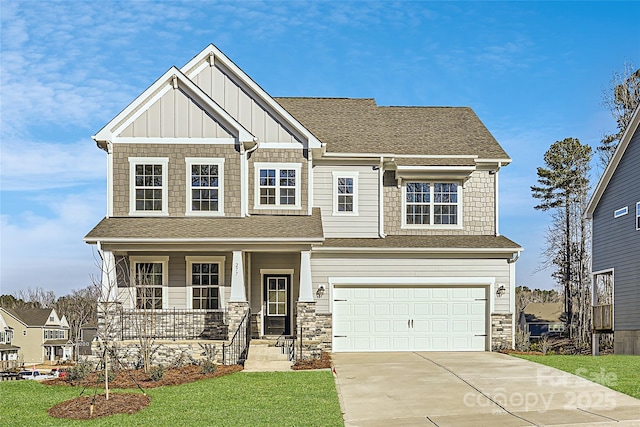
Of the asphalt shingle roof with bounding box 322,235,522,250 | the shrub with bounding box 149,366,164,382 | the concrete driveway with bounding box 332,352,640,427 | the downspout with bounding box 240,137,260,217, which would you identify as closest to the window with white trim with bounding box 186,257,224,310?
the downspout with bounding box 240,137,260,217

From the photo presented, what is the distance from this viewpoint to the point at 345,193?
2403 cm

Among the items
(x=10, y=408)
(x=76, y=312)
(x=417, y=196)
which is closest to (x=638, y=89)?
(x=417, y=196)

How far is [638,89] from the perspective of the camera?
38.6 m

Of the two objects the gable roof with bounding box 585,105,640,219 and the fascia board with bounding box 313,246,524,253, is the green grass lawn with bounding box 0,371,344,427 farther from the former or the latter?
the gable roof with bounding box 585,105,640,219

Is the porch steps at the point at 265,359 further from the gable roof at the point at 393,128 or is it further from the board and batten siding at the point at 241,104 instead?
the gable roof at the point at 393,128

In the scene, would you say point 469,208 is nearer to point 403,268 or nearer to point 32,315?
point 403,268

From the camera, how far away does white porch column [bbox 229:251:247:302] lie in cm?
2069

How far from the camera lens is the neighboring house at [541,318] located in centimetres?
6656

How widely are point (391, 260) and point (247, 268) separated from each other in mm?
4518

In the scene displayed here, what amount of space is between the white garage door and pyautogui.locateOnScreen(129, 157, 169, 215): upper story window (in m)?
6.10

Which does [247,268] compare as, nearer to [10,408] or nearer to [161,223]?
[161,223]

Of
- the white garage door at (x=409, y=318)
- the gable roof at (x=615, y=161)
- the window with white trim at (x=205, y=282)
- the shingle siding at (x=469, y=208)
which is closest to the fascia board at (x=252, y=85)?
the shingle siding at (x=469, y=208)

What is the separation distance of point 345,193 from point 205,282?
5391 mm

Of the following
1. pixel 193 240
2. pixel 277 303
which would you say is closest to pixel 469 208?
pixel 277 303
